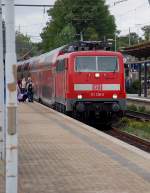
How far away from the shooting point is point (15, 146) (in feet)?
23.9

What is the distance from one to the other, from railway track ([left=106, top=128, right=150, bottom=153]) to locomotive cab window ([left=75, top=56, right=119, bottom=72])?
2.37 metres

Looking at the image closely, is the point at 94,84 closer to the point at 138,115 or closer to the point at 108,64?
the point at 108,64

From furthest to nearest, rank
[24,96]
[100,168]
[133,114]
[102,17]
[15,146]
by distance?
[102,17], [24,96], [133,114], [100,168], [15,146]

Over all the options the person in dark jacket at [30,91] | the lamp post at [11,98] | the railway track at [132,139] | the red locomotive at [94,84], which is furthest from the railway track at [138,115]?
the lamp post at [11,98]

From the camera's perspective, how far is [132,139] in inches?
835

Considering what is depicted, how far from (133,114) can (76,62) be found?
352 inches

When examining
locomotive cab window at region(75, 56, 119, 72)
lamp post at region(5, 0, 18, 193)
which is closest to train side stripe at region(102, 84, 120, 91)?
locomotive cab window at region(75, 56, 119, 72)

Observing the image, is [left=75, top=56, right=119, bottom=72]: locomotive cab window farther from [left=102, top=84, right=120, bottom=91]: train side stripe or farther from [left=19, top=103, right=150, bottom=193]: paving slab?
[left=19, top=103, right=150, bottom=193]: paving slab

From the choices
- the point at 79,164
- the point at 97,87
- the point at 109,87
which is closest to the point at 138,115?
the point at 109,87

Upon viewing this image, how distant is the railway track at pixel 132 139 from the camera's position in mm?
19178

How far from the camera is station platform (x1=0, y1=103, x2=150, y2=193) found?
9734 millimetres

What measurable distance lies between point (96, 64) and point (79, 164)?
13.0m

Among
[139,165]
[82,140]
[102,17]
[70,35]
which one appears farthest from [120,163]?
[102,17]

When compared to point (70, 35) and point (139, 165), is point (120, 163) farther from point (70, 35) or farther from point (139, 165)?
point (70, 35)
